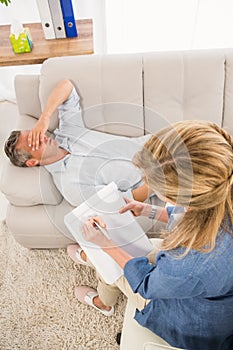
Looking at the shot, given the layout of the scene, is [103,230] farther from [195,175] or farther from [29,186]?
[195,175]

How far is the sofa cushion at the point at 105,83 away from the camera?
150 cm

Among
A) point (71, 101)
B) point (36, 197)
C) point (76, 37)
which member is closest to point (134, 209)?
point (36, 197)

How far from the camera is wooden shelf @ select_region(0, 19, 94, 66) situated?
171 centimetres

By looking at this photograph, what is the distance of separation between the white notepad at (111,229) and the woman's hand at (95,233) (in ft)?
0.06

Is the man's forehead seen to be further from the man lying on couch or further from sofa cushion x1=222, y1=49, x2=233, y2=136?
sofa cushion x1=222, y1=49, x2=233, y2=136

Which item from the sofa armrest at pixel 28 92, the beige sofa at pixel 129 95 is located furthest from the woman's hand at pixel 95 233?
the sofa armrest at pixel 28 92

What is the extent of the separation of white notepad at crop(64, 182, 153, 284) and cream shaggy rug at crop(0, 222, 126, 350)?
0.37 meters

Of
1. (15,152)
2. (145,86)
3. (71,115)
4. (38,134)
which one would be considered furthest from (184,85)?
(15,152)

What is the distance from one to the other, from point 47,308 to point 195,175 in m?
1.08

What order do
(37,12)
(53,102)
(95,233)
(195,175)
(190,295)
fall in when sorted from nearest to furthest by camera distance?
1. (195,175)
2. (190,295)
3. (95,233)
4. (53,102)
5. (37,12)

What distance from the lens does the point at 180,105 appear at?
1.54 meters

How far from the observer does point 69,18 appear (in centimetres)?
169

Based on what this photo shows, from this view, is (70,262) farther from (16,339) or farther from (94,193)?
(94,193)

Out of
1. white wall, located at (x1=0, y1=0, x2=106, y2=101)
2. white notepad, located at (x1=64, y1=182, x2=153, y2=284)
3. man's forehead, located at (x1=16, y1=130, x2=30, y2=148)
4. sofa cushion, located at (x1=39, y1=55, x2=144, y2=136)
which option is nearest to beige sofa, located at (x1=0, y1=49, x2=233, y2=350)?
sofa cushion, located at (x1=39, y1=55, x2=144, y2=136)
